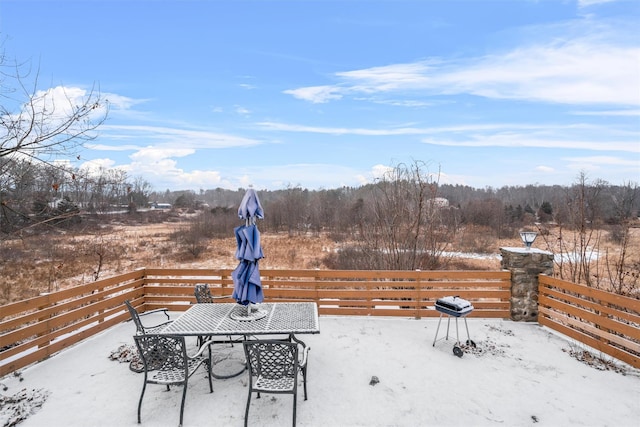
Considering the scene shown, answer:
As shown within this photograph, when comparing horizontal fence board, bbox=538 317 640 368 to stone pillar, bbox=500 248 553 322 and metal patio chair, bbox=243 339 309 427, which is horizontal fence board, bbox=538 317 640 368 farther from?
metal patio chair, bbox=243 339 309 427

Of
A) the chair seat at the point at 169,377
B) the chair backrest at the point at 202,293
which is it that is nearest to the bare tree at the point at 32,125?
the chair backrest at the point at 202,293

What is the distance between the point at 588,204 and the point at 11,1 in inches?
403

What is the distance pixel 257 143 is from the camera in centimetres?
1266

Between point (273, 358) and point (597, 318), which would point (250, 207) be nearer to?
point (273, 358)

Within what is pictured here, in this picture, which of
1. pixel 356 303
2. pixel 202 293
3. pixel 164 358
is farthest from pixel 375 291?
pixel 164 358

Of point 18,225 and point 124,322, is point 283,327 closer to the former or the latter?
point 18,225

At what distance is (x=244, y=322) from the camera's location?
3721mm

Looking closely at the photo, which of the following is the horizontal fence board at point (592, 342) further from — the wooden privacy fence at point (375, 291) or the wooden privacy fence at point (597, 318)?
the wooden privacy fence at point (375, 291)

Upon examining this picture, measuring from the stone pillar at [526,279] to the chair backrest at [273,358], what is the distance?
179 inches

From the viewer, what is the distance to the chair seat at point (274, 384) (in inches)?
109

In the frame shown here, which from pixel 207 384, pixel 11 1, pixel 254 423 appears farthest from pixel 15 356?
pixel 11 1

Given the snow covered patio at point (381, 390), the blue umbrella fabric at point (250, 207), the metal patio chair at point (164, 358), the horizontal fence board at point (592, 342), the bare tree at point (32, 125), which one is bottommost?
the snow covered patio at point (381, 390)

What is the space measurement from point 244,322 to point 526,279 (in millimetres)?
4814

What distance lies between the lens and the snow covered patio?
2.99 meters
